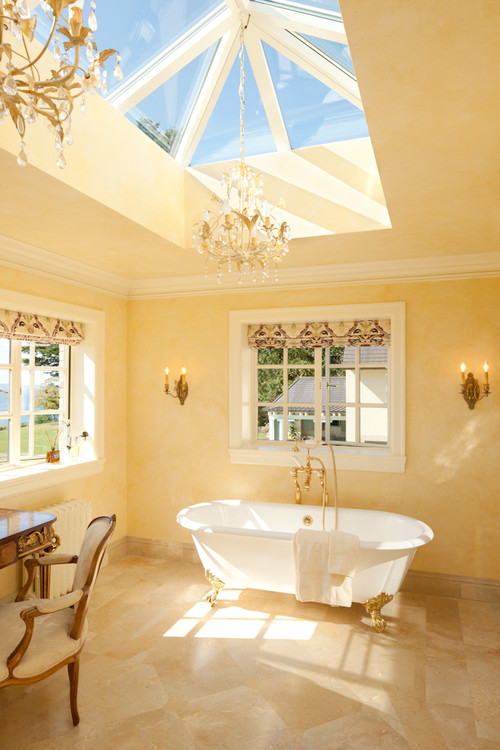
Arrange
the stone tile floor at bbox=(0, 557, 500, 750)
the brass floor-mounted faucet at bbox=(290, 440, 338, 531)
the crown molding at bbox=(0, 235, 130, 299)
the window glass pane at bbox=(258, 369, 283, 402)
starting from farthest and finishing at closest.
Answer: the window glass pane at bbox=(258, 369, 283, 402) → the brass floor-mounted faucet at bbox=(290, 440, 338, 531) → the crown molding at bbox=(0, 235, 130, 299) → the stone tile floor at bbox=(0, 557, 500, 750)

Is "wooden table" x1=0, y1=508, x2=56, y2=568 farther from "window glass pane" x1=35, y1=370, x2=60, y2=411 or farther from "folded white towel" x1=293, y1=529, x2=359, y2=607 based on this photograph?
"folded white towel" x1=293, y1=529, x2=359, y2=607

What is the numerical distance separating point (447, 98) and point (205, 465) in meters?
3.58

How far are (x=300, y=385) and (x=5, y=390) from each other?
2.52 m

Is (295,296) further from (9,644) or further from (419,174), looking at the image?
(9,644)

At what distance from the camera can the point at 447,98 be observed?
1.85 metres

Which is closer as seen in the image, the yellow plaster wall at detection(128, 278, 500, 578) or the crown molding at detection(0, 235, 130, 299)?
the crown molding at detection(0, 235, 130, 299)

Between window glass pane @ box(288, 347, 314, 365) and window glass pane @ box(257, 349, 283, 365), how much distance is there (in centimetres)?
10

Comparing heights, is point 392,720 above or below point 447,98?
below

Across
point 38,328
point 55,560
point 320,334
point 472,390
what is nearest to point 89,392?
point 38,328

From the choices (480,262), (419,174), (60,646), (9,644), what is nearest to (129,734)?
(60,646)

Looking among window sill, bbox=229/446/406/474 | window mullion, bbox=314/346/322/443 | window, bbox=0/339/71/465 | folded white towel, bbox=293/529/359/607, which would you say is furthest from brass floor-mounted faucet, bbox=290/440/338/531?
→ window, bbox=0/339/71/465

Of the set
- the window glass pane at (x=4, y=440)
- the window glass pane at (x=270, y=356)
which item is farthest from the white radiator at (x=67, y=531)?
the window glass pane at (x=270, y=356)

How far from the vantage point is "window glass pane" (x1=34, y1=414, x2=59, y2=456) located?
165 inches

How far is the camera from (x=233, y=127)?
10.9 ft
